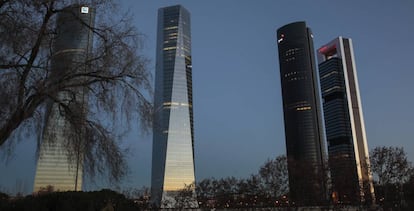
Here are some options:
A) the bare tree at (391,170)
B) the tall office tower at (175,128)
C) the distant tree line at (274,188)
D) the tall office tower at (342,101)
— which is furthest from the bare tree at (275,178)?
the tall office tower at (342,101)

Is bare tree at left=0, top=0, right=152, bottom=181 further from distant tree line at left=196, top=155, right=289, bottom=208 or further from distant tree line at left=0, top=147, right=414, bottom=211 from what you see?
distant tree line at left=196, top=155, right=289, bottom=208

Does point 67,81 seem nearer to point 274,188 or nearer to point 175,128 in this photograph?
point 274,188

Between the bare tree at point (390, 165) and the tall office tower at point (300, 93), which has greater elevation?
the tall office tower at point (300, 93)

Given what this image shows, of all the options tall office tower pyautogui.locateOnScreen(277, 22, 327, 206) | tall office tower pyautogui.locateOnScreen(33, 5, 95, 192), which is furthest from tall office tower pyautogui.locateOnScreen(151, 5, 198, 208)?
tall office tower pyautogui.locateOnScreen(33, 5, 95, 192)

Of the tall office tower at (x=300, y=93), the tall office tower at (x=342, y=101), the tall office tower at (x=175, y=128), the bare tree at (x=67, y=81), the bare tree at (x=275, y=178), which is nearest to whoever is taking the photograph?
the bare tree at (x=67, y=81)

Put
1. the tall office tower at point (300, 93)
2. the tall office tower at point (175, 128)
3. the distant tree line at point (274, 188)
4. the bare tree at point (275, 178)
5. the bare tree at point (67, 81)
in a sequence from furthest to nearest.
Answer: the tall office tower at point (300, 93) < the tall office tower at point (175, 128) < the bare tree at point (275, 178) < the distant tree line at point (274, 188) < the bare tree at point (67, 81)

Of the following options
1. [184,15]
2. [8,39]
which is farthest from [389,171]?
[184,15]

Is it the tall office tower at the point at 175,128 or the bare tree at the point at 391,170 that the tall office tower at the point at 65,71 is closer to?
the bare tree at the point at 391,170

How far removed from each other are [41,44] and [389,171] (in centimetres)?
2241

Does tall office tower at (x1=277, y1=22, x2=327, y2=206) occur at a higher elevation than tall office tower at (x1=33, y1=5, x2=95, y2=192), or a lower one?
higher

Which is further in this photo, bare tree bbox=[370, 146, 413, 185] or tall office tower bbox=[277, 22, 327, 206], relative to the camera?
tall office tower bbox=[277, 22, 327, 206]

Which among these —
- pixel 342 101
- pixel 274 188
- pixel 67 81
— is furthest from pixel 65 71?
pixel 342 101

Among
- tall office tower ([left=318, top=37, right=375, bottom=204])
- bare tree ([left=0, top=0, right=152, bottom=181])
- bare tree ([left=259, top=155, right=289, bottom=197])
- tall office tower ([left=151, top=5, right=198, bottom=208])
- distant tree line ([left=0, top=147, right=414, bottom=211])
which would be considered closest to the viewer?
bare tree ([left=0, top=0, right=152, bottom=181])

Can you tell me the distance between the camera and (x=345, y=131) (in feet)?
402
